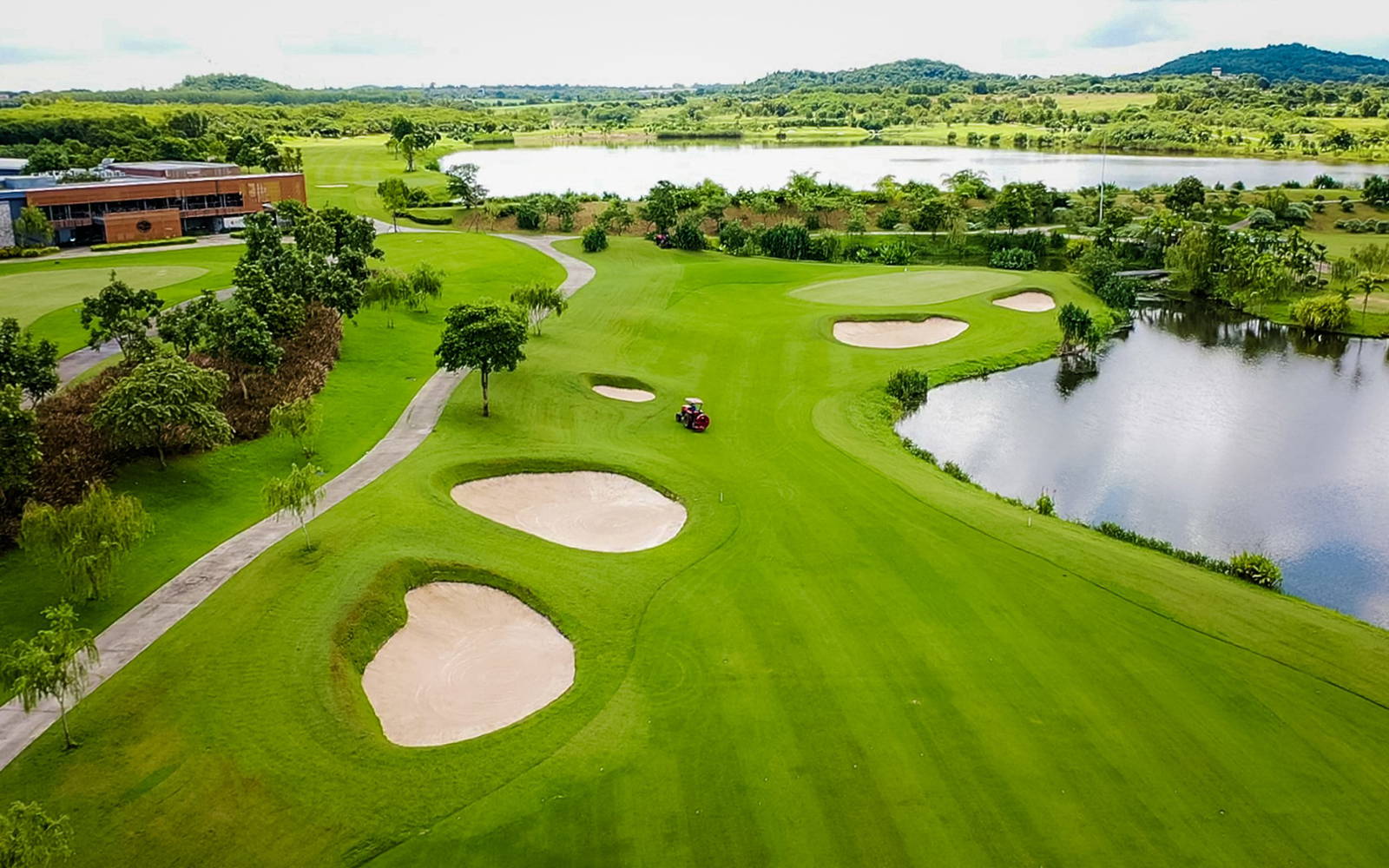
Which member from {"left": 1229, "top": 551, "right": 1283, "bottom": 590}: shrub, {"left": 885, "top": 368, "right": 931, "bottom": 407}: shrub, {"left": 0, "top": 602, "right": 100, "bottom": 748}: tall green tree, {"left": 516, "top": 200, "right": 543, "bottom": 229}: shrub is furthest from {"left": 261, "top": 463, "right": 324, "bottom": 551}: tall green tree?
{"left": 516, "top": 200, "right": 543, "bottom": 229}: shrub

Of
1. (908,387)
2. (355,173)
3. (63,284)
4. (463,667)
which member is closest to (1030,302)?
(908,387)

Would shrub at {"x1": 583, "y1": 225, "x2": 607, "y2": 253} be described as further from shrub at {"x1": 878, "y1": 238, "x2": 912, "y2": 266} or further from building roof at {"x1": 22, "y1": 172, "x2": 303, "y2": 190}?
building roof at {"x1": 22, "y1": 172, "x2": 303, "y2": 190}

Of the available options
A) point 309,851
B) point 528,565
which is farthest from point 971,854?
point 528,565

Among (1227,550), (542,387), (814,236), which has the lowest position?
(1227,550)

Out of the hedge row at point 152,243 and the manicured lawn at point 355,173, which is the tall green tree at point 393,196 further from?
the hedge row at point 152,243

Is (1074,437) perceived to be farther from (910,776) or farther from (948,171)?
(948,171)

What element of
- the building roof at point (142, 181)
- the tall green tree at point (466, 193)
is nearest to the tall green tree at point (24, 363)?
the building roof at point (142, 181)

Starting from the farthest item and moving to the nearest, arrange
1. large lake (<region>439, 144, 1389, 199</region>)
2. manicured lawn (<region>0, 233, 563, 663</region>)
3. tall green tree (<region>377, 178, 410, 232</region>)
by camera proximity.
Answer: large lake (<region>439, 144, 1389, 199</region>) → tall green tree (<region>377, 178, 410, 232</region>) → manicured lawn (<region>0, 233, 563, 663</region>)
